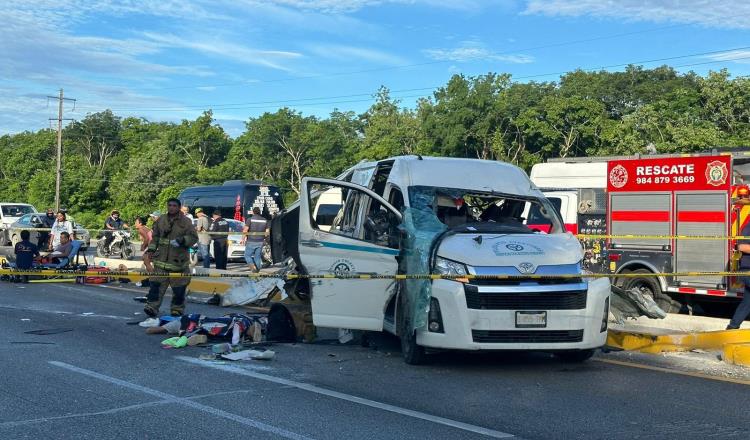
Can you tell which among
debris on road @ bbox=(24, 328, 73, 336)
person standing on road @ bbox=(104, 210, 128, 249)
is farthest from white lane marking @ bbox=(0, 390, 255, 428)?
person standing on road @ bbox=(104, 210, 128, 249)

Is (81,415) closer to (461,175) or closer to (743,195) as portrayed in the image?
(461,175)

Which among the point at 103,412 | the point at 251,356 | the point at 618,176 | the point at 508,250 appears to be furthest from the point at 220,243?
the point at 103,412

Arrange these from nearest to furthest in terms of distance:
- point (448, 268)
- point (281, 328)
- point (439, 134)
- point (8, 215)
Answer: point (448, 268) → point (281, 328) → point (8, 215) → point (439, 134)

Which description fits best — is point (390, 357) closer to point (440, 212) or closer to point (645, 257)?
point (440, 212)

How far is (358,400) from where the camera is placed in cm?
728

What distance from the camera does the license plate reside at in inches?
320

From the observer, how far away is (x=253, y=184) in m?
37.9

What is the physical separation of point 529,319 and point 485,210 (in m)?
2.05

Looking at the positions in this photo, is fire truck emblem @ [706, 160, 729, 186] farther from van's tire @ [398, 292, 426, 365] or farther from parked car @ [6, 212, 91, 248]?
parked car @ [6, 212, 91, 248]

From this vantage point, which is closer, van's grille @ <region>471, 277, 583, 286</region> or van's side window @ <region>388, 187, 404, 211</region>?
van's grille @ <region>471, 277, 583, 286</region>

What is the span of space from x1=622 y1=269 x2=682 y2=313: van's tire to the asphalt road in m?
5.16

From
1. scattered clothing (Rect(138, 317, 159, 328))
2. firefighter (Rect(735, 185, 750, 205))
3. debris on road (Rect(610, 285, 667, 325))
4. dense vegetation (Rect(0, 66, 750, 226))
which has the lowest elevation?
scattered clothing (Rect(138, 317, 159, 328))

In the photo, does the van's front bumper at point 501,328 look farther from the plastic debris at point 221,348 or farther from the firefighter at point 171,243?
the firefighter at point 171,243

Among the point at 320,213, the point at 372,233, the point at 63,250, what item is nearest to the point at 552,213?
the point at 372,233
